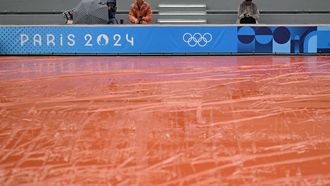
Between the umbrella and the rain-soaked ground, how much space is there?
11.2 ft

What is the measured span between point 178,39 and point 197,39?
323 mm

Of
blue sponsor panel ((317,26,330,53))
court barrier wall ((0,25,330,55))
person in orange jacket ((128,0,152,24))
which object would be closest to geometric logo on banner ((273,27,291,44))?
court barrier wall ((0,25,330,55))

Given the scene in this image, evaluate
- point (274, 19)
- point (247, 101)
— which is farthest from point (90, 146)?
point (274, 19)

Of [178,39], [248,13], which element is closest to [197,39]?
[178,39]

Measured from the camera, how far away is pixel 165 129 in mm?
2703

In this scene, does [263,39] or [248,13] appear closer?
[263,39]

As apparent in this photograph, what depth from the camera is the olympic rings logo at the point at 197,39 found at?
796 centimetres

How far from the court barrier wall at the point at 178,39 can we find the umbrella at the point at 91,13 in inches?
17.8

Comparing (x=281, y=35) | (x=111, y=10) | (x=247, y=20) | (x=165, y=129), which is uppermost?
(x=111, y=10)

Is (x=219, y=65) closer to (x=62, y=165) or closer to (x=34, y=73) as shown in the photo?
(x=34, y=73)

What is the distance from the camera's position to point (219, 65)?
6.29 meters

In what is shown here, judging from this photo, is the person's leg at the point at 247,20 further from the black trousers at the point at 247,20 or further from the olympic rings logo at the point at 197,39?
the olympic rings logo at the point at 197,39

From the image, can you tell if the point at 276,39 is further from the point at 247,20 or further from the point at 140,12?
the point at 140,12

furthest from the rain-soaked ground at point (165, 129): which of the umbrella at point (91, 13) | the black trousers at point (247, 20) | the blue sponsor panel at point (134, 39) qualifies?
the black trousers at point (247, 20)
